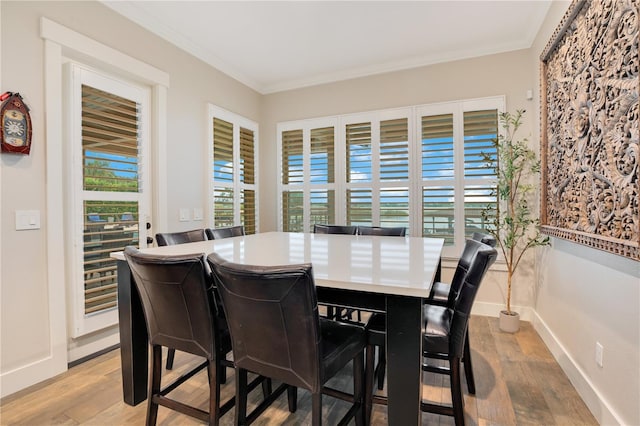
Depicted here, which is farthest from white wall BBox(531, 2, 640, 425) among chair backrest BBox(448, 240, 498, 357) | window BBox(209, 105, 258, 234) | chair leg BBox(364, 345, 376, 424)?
window BBox(209, 105, 258, 234)

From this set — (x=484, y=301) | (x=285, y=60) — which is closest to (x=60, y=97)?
(x=285, y=60)

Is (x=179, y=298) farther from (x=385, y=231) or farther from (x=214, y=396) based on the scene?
(x=385, y=231)

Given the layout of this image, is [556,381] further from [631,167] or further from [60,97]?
[60,97]

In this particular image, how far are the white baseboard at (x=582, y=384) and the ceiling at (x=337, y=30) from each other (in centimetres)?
276

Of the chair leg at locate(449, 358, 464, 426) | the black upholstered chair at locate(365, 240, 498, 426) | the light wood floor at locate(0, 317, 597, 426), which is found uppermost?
the black upholstered chair at locate(365, 240, 498, 426)

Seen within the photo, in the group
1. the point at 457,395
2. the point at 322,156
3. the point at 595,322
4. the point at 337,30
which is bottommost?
the point at 457,395

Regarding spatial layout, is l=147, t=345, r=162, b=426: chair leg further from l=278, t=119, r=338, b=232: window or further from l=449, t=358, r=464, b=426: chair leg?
l=278, t=119, r=338, b=232: window

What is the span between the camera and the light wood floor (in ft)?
5.71

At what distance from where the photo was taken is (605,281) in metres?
1.73

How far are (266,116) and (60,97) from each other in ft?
8.63

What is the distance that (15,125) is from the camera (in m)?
2.01

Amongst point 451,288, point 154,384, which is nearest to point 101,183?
point 154,384

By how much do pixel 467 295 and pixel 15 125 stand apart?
2809mm

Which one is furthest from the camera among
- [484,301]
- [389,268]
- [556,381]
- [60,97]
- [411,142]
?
[411,142]
